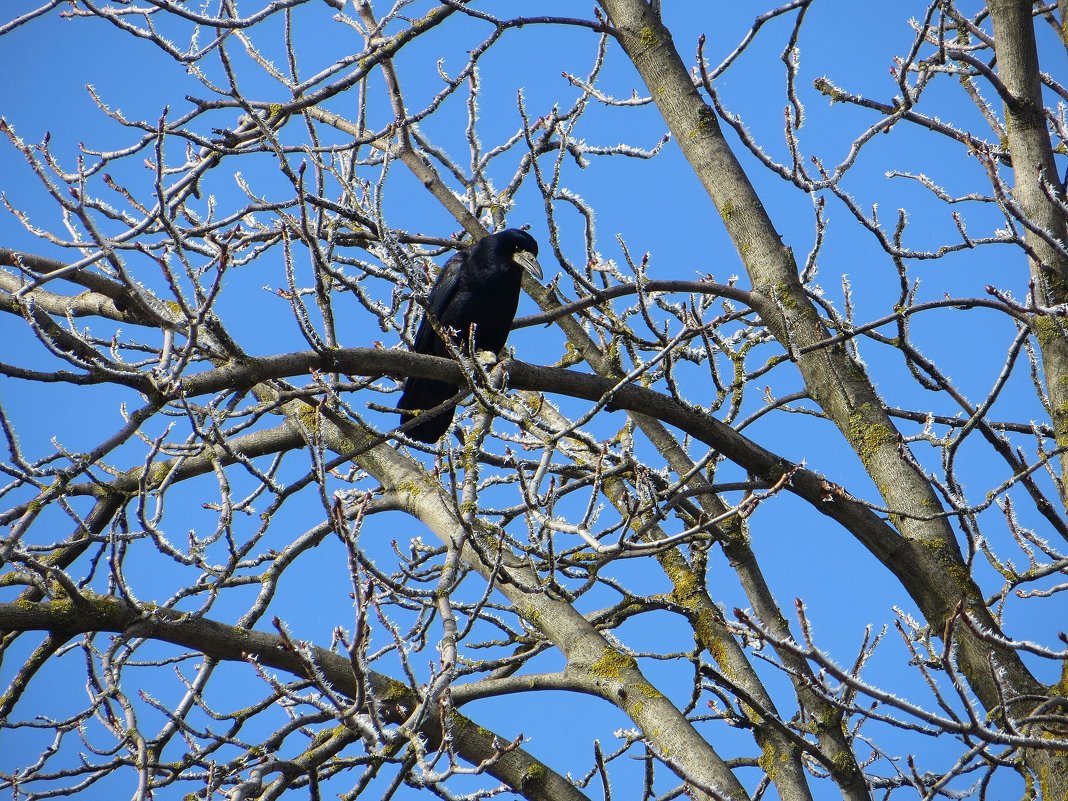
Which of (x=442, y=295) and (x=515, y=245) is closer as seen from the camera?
A: (x=515, y=245)

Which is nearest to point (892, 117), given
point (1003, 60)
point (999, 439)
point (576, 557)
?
point (1003, 60)

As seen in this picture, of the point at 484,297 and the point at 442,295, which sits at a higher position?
the point at 442,295

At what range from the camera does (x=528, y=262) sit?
5617mm

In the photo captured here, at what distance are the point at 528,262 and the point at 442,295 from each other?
0.57m

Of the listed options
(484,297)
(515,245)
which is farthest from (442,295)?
(515,245)

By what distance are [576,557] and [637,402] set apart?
42.8 inches

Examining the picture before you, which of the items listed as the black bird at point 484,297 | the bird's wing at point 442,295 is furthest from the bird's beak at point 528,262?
the bird's wing at point 442,295

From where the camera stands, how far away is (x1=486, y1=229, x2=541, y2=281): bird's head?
223 inches

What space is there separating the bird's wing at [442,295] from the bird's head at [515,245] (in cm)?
21

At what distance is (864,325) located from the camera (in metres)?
3.37

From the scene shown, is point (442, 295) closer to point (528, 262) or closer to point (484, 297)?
point (484, 297)

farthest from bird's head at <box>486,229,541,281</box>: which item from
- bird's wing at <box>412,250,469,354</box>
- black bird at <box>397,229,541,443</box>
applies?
bird's wing at <box>412,250,469,354</box>

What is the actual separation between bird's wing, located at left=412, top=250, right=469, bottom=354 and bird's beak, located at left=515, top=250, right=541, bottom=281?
0.32 metres

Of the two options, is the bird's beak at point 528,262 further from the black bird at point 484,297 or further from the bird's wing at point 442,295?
the bird's wing at point 442,295
